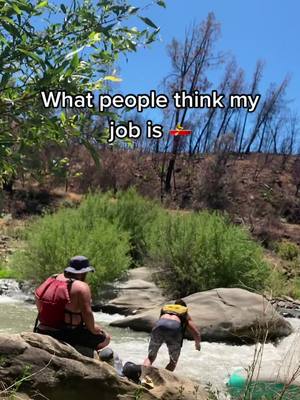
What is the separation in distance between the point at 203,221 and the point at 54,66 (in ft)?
45.4

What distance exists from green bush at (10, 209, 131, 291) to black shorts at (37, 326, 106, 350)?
9.06m

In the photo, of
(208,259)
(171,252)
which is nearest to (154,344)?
(208,259)

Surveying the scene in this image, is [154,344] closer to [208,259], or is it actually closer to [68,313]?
[68,313]

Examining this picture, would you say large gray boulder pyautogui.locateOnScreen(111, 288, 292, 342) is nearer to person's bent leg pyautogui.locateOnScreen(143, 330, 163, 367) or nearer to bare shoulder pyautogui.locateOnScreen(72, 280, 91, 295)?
person's bent leg pyautogui.locateOnScreen(143, 330, 163, 367)

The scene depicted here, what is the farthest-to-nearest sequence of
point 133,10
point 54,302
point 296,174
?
point 296,174 → point 54,302 → point 133,10

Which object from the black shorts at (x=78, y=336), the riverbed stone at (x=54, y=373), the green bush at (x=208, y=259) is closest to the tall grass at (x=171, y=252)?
the green bush at (x=208, y=259)

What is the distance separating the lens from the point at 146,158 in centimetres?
4884

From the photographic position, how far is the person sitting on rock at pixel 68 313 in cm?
543

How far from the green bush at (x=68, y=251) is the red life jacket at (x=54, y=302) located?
911 cm

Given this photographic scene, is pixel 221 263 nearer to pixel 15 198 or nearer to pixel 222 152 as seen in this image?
pixel 15 198

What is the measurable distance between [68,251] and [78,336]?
961 centimetres

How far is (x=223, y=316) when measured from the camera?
38.2 ft

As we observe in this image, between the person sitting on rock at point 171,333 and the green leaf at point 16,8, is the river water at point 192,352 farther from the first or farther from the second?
the green leaf at point 16,8

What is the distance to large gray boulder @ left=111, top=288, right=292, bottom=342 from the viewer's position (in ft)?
A: 37.2
